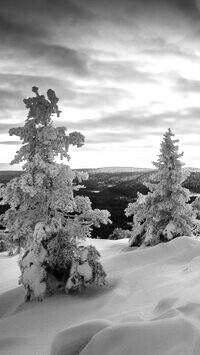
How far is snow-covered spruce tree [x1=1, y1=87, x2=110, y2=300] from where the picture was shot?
1342cm

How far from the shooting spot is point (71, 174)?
45.0ft

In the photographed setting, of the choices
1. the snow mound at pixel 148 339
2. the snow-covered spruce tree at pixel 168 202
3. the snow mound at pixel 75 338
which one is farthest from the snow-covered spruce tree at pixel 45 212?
the snow-covered spruce tree at pixel 168 202

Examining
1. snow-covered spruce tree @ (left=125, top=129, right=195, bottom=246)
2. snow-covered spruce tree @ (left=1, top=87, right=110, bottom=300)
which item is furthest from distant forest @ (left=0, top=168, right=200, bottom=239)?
snow-covered spruce tree @ (left=1, top=87, right=110, bottom=300)

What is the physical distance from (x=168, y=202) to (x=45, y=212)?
10.1 m

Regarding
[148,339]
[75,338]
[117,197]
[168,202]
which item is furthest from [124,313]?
[117,197]

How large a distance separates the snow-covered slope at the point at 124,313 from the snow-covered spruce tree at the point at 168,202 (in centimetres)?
324

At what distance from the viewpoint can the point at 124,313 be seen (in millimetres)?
10156

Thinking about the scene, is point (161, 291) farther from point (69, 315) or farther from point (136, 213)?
point (136, 213)

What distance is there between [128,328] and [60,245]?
8223mm

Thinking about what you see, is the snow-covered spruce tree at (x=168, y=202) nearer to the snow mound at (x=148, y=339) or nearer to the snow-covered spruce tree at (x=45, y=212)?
the snow-covered spruce tree at (x=45, y=212)

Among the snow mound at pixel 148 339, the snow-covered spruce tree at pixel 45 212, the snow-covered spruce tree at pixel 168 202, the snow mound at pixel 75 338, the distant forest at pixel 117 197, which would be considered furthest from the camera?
the distant forest at pixel 117 197

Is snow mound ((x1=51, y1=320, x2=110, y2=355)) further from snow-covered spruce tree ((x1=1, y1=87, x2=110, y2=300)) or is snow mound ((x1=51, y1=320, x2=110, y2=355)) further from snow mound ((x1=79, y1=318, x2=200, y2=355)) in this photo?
snow-covered spruce tree ((x1=1, y1=87, x2=110, y2=300))

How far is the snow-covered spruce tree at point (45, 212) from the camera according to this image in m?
13.4

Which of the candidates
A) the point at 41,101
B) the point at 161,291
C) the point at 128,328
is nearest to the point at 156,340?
the point at 128,328
